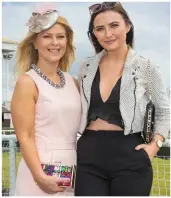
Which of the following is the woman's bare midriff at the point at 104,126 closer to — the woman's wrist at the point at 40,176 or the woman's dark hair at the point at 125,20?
the woman's wrist at the point at 40,176

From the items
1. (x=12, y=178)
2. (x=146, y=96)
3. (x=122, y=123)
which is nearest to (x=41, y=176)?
(x=122, y=123)

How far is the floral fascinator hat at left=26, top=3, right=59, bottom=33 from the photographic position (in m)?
2.52

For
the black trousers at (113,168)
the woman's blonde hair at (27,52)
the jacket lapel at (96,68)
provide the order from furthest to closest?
the woman's blonde hair at (27,52), the jacket lapel at (96,68), the black trousers at (113,168)

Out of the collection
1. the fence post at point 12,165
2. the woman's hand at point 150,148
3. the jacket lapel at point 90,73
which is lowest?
the fence post at point 12,165

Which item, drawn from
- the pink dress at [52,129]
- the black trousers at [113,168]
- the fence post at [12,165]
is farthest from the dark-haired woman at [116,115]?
the fence post at [12,165]

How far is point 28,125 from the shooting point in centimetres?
242

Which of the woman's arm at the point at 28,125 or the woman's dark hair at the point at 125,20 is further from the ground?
the woman's dark hair at the point at 125,20

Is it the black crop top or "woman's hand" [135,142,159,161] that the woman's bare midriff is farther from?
"woman's hand" [135,142,159,161]

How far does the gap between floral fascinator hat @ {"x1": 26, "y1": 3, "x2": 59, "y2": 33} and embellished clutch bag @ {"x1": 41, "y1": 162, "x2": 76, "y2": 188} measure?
3.09ft

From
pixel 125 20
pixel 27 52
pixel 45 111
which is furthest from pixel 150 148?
pixel 27 52

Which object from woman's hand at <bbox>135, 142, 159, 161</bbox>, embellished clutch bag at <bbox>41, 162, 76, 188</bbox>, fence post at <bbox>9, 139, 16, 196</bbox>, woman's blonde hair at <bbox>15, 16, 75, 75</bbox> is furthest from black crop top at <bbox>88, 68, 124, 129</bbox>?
fence post at <bbox>9, 139, 16, 196</bbox>

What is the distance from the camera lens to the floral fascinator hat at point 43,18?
8.28ft

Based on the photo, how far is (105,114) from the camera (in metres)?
2.33

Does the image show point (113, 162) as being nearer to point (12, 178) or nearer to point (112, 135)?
point (112, 135)
